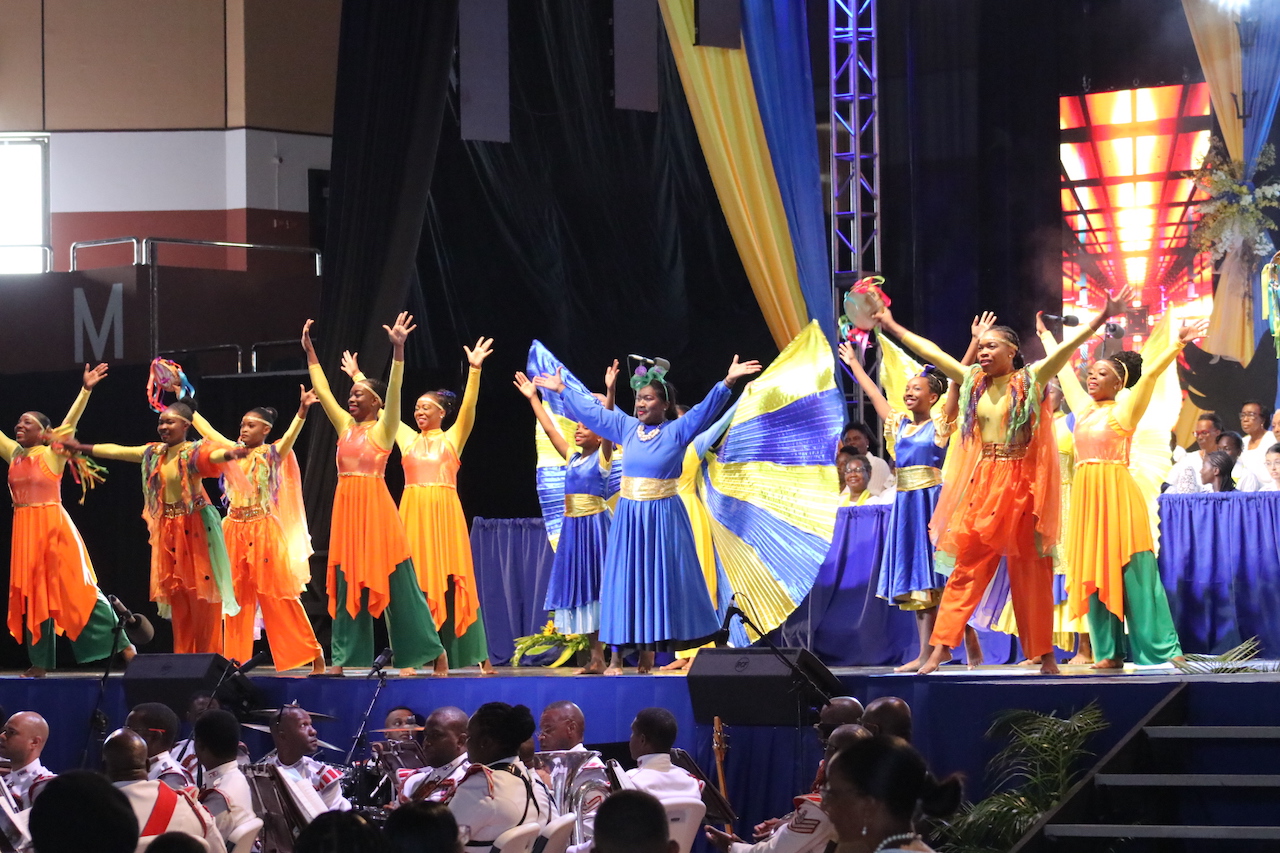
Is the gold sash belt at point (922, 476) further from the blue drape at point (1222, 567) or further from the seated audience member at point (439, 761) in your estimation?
the seated audience member at point (439, 761)

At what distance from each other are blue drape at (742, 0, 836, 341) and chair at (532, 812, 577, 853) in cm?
500

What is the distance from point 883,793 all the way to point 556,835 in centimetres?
168

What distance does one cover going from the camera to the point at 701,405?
26.1ft

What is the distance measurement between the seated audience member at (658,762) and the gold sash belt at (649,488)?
8.35 ft

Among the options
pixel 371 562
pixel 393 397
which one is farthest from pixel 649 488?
pixel 371 562

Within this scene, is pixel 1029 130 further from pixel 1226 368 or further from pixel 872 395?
pixel 872 395

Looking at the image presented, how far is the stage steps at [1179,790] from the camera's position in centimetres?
533

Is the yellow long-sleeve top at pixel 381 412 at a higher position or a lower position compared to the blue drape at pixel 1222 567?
higher

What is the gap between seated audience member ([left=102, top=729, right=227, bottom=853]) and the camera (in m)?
4.36

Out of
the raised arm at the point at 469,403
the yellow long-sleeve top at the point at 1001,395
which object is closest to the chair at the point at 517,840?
the yellow long-sleeve top at the point at 1001,395

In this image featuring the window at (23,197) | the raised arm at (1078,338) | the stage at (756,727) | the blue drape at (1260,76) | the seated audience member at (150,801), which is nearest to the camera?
the seated audience member at (150,801)

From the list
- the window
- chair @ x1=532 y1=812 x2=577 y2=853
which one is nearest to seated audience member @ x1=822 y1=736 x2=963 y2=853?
chair @ x1=532 y1=812 x2=577 y2=853

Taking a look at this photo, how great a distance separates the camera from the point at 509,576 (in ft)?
33.8

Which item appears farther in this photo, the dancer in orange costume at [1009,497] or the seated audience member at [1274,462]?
the seated audience member at [1274,462]
